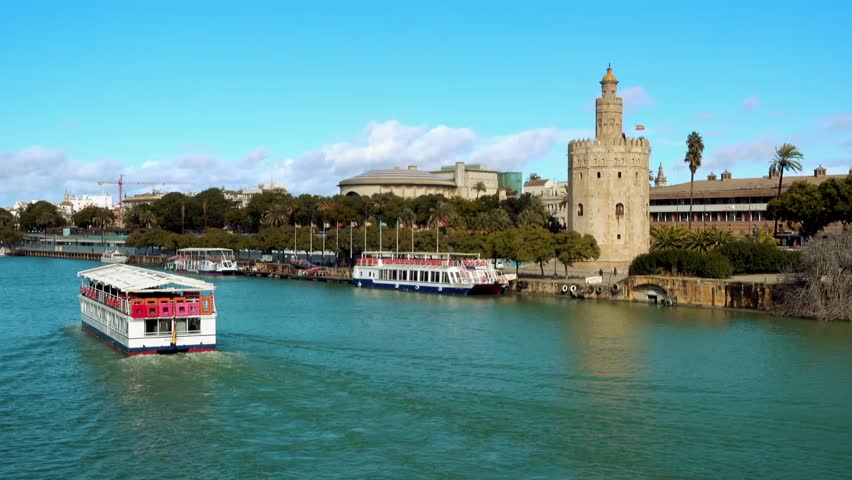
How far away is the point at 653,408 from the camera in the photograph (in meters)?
32.9

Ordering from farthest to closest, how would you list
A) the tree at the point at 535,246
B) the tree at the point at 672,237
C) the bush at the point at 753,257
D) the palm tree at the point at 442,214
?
the palm tree at the point at 442,214, the tree at the point at 535,246, the tree at the point at 672,237, the bush at the point at 753,257

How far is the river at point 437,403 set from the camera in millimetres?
26906

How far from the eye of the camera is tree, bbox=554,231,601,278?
8281cm

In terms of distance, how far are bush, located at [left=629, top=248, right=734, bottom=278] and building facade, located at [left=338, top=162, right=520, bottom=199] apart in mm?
94010

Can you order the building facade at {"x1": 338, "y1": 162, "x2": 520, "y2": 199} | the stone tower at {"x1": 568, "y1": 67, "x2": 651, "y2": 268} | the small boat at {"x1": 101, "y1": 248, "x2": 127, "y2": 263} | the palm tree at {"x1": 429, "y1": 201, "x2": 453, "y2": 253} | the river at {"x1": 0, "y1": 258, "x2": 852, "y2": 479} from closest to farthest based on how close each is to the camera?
the river at {"x1": 0, "y1": 258, "x2": 852, "y2": 479}
the stone tower at {"x1": 568, "y1": 67, "x2": 651, "y2": 268}
the palm tree at {"x1": 429, "y1": 201, "x2": 453, "y2": 253}
the small boat at {"x1": 101, "y1": 248, "x2": 127, "y2": 263}
the building facade at {"x1": 338, "y1": 162, "x2": 520, "y2": 199}

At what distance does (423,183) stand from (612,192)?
8688 cm

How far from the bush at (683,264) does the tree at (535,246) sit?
29.7 feet

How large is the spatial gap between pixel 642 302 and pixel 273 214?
279ft

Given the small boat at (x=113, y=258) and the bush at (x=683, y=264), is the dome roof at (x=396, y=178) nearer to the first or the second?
the small boat at (x=113, y=258)

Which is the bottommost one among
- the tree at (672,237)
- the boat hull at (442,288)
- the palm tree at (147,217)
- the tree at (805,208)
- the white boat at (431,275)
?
the boat hull at (442,288)

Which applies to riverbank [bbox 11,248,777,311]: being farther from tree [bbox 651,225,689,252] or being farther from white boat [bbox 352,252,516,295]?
tree [bbox 651,225,689,252]

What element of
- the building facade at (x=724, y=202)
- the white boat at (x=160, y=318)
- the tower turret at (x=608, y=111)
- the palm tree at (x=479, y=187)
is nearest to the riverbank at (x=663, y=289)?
the tower turret at (x=608, y=111)

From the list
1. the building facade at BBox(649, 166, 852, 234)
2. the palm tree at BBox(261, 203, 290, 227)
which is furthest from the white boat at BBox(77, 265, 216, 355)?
the palm tree at BBox(261, 203, 290, 227)

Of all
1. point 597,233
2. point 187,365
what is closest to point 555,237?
point 597,233
